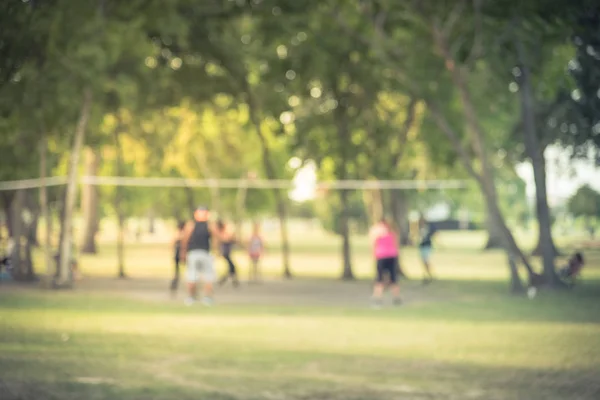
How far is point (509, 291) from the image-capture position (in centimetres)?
2866

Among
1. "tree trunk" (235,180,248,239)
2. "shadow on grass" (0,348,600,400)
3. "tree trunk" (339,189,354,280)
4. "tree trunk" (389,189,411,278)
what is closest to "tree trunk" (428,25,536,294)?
"tree trunk" (389,189,411,278)

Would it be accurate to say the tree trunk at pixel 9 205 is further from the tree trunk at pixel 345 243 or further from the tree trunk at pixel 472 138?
the tree trunk at pixel 472 138

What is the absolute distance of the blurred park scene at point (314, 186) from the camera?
1295cm

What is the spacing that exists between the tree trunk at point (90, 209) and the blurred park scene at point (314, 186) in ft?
23.6

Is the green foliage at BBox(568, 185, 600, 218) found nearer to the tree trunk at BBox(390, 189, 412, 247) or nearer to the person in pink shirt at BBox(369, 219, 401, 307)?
the person in pink shirt at BBox(369, 219, 401, 307)

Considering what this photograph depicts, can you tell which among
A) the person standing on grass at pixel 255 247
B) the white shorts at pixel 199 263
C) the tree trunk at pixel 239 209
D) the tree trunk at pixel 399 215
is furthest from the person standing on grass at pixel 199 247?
the tree trunk at pixel 239 209

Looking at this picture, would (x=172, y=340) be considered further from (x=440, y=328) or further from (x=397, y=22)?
(x=397, y=22)

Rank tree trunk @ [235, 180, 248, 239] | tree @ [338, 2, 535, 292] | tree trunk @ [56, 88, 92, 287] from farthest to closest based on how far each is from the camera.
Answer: tree trunk @ [235, 180, 248, 239], tree trunk @ [56, 88, 92, 287], tree @ [338, 2, 535, 292]

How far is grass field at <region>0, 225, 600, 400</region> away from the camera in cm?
1142

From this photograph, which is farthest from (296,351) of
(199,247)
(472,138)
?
(472,138)

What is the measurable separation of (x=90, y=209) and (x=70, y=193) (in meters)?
27.8

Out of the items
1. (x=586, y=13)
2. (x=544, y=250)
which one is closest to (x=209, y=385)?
(x=586, y=13)

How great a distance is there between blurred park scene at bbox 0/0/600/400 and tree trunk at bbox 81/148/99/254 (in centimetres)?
720

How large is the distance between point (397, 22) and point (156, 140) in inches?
888
